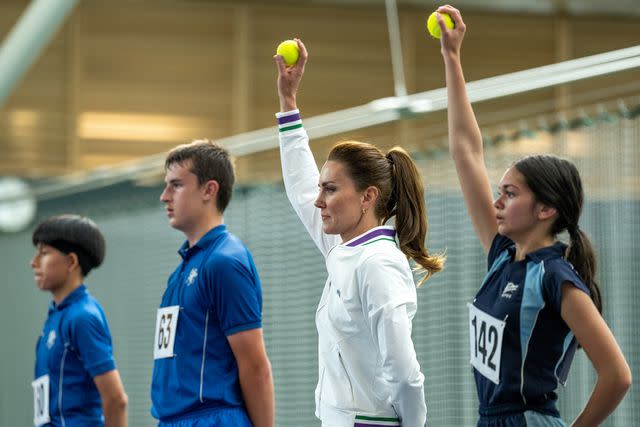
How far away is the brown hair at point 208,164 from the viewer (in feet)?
10.8

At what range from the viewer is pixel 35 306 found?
7.07 m

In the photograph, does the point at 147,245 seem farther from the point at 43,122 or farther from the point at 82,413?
the point at 43,122

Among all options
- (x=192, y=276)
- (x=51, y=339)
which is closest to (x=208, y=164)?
(x=192, y=276)

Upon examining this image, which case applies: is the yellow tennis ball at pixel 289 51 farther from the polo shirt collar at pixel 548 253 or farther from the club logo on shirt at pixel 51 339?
the club logo on shirt at pixel 51 339

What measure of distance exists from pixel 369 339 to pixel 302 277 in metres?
2.48

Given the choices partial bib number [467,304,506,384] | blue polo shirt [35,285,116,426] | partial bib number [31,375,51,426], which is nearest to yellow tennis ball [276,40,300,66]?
partial bib number [467,304,506,384]

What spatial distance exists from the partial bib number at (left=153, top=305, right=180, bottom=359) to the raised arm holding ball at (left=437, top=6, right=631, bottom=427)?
3.11 ft

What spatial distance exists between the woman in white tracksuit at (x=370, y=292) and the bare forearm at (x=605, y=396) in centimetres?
36

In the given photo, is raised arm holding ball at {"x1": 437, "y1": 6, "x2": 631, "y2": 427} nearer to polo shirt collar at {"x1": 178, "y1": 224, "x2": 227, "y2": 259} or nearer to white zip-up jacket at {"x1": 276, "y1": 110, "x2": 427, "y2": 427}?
white zip-up jacket at {"x1": 276, "y1": 110, "x2": 427, "y2": 427}

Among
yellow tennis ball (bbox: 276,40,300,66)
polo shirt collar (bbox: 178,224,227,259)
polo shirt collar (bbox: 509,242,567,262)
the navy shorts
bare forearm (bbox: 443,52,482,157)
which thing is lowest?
the navy shorts

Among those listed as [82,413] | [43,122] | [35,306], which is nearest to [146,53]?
[43,122]

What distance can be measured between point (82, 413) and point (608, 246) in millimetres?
1829

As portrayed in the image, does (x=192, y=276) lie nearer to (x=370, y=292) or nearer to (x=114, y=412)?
(x=114, y=412)

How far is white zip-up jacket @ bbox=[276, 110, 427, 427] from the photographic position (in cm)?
240
